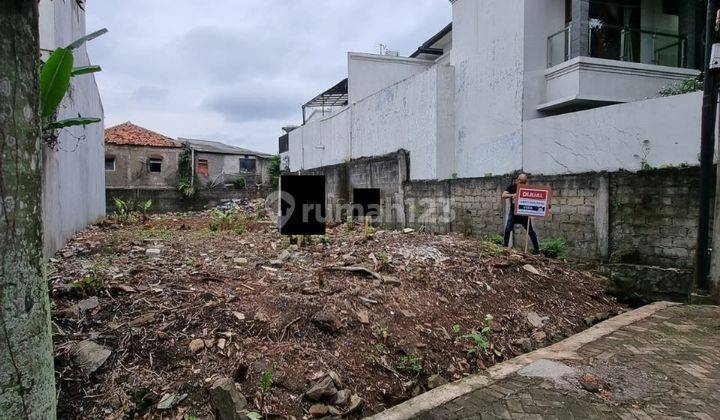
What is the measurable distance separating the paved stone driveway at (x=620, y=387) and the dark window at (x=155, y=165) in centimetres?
2448

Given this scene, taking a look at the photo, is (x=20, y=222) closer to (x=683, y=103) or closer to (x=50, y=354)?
(x=50, y=354)

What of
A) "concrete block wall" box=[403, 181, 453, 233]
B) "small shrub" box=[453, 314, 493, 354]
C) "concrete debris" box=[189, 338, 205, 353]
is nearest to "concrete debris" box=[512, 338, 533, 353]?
"small shrub" box=[453, 314, 493, 354]

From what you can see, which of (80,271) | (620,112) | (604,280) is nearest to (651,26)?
(620,112)

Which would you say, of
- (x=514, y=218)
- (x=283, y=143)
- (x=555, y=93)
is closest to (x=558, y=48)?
(x=555, y=93)

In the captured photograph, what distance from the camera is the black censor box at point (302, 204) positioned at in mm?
5648

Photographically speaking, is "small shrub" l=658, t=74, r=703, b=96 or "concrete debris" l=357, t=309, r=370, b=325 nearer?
"concrete debris" l=357, t=309, r=370, b=325

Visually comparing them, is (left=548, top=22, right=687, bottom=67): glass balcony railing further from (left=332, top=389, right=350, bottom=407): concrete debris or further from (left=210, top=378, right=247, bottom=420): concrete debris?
(left=210, top=378, right=247, bottom=420): concrete debris

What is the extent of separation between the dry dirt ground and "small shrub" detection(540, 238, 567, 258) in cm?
104

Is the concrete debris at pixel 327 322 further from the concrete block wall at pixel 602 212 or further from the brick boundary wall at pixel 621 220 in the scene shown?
the concrete block wall at pixel 602 212

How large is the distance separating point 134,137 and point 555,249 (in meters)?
23.7

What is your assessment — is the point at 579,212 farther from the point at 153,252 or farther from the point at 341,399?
the point at 153,252

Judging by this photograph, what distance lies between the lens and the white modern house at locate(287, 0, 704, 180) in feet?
22.1

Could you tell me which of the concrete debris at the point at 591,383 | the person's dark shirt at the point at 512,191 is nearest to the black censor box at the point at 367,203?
the person's dark shirt at the point at 512,191

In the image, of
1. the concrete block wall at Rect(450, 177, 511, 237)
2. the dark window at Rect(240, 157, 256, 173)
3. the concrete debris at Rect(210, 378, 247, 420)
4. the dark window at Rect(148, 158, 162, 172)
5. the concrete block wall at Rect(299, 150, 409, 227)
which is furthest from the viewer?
the dark window at Rect(240, 157, 256, 173)
